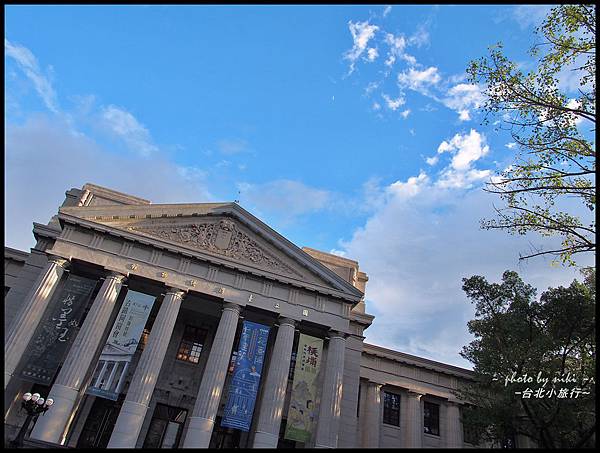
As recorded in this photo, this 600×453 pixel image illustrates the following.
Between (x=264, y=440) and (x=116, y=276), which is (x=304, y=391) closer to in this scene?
(x=264, y=440)

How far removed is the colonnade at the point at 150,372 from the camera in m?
18.1

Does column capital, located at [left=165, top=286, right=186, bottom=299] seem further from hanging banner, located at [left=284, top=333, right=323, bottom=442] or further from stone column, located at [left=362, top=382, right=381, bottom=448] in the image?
stone column, located at [left=362, top=382, right=381, bottom=448]

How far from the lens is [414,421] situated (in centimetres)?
2611

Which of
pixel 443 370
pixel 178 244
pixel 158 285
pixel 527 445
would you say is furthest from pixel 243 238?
pixel 527 445

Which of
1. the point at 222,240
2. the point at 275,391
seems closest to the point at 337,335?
the point at 275,391

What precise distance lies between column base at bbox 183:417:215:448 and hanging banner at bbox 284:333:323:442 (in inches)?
137

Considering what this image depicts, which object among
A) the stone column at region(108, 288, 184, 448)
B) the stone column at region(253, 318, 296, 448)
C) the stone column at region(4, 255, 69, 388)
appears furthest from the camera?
the stone column at region(253, 318, 296, 448)

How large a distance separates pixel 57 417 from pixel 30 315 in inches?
189

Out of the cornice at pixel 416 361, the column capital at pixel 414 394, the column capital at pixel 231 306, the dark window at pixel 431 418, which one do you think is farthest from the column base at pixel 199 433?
the dark window at pixel 431 418

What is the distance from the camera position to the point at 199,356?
23.7m

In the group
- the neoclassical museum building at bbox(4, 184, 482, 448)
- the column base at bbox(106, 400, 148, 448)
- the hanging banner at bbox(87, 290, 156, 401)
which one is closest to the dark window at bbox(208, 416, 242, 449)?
the neoclassical museum building at bbox(4, 184, 482, 448)

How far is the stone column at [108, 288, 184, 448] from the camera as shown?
59.3 feet

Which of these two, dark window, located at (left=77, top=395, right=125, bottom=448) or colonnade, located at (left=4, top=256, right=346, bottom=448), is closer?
colonnade, located at (left=4, top=256, right=346, bottom=448)

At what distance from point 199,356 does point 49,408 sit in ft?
25.5
